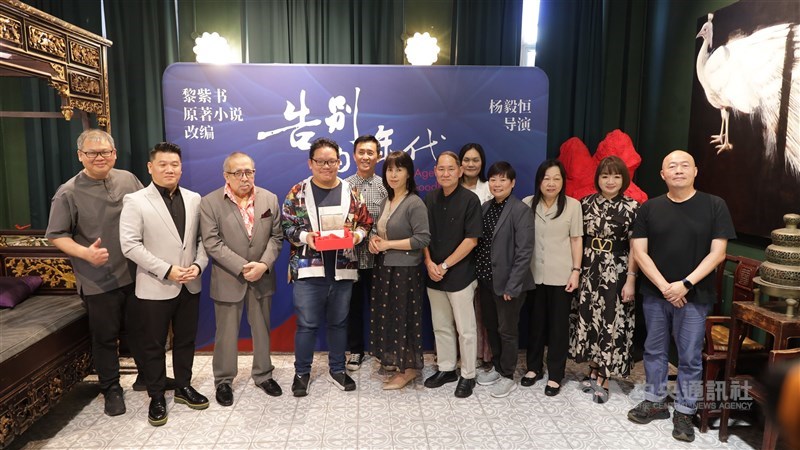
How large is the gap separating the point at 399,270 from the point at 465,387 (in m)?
0.83

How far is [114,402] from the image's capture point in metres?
2.70

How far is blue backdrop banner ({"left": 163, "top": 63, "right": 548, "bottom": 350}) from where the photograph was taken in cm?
330

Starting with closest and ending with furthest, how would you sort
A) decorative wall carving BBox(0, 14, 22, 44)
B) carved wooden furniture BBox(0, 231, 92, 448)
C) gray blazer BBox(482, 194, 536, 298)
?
carved wooden furniture BBox(0, 231, 92, 448)
decorative wall carving BBox(0, 14, 22, 44)
gray blazer BBox(482, 194, 536, 298)

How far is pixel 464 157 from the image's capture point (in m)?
3.17

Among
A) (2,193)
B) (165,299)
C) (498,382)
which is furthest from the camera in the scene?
(2,193)

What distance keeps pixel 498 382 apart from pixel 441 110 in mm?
1863

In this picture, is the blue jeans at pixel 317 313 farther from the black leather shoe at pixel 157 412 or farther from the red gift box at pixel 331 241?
the black leather shoe at pixel 157 412

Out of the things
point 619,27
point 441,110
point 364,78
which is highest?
point 619,27

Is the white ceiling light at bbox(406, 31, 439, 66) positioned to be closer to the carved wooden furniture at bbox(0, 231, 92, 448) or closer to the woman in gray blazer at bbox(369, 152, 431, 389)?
the woman in gray blazer at bbox(369, 152, 431, 389)

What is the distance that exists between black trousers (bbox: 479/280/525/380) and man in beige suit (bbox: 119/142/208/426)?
170cm

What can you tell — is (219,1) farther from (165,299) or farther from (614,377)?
(614,377)

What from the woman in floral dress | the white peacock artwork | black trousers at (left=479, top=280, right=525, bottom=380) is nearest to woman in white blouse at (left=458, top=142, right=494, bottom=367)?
black trousers at (left=479, top=280, right=525, bottom=380)

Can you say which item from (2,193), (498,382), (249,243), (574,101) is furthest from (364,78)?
(2,193)

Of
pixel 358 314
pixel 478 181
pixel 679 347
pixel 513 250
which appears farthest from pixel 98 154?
pixel 679 347
